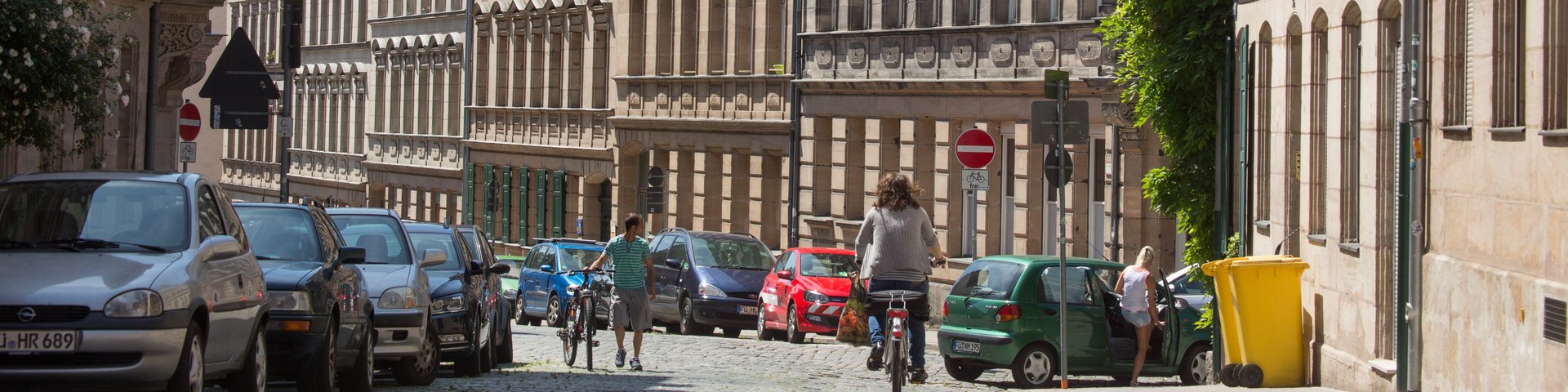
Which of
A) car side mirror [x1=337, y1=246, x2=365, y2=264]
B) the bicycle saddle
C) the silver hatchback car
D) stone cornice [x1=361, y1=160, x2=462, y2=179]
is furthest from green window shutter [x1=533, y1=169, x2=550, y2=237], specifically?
the silver hatchback car

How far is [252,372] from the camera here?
12.2 meters

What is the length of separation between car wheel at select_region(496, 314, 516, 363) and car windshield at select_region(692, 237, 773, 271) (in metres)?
8.51

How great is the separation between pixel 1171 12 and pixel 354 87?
53.5m

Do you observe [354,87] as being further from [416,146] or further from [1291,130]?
[1291,130]

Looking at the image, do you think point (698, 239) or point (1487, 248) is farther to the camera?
point (698, 239)

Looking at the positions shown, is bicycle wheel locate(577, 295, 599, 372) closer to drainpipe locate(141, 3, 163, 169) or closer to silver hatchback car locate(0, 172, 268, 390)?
silver hatchback car locate(0, 172, 268, 390)

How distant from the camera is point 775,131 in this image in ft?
140

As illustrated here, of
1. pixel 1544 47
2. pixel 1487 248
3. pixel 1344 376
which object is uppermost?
pixel 1544 47

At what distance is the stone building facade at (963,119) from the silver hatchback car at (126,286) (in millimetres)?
18677

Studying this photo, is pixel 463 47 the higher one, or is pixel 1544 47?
pixel 463 47

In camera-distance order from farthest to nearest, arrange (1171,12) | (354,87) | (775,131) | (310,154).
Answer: (310,154), (354,87), (775,131), (1171,12)

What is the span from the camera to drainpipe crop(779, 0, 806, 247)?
41312mm

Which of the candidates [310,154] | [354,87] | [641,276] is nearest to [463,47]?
[354,87]

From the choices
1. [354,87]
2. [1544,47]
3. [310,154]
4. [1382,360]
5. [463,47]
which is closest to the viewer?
[1544,47]
